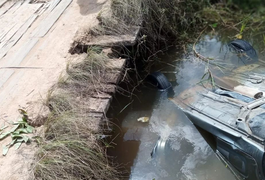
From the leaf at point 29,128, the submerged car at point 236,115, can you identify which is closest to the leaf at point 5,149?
the leaf at point 29,128

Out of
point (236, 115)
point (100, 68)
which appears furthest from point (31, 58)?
point (236, 115)

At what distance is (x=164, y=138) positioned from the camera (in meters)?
4.53

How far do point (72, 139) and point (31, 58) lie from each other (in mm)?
2068

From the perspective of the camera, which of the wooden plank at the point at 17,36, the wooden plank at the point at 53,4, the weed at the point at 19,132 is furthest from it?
the wooden plank at the point at 53,4

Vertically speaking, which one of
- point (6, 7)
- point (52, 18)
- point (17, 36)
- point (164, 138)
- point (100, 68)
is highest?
point (6, 7)

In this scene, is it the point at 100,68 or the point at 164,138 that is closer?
the point at 164,138

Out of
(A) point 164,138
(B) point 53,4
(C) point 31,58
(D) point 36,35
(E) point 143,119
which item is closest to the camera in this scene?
(A) point 164,138

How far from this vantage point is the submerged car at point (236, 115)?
3373 mm

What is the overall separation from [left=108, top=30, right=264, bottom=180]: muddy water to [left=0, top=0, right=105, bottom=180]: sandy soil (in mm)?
1191

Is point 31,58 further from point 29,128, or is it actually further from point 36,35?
point 29,128

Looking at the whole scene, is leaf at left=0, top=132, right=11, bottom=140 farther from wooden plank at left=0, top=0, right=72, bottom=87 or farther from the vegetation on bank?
wooden plank at left=0, top=0, right=72, bottom=87

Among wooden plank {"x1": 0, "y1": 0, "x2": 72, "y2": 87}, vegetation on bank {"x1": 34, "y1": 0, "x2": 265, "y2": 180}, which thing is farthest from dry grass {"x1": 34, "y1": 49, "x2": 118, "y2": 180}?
wooden plank {"x1": 0, "y1": 0, "x2": 72, "y2": 87}

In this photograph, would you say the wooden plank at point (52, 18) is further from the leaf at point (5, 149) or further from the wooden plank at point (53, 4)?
the leaf at point (5, 149)

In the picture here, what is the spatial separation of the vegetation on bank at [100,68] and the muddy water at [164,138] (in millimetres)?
416
